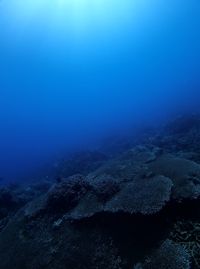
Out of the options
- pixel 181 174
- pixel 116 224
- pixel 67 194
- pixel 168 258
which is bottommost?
pixel 168 258

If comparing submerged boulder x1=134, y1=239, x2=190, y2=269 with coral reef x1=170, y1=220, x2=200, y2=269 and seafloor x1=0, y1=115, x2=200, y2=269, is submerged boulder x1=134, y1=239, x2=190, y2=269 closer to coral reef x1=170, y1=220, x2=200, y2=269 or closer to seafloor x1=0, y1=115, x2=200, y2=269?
seafloor x1=0, y1=115, x2=200, y2=269

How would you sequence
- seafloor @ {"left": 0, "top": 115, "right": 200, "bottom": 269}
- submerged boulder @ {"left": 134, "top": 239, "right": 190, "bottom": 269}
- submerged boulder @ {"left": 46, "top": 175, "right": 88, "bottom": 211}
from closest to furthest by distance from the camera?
submerged boulder @ {"left": 134, "top": 239, "right": 190, "bottom": 269}
seafloor @ {"left": 0, "top": 115, "right": 200, "bottom": 269}
submerged boulder @ {"left": 46, "top": 175, "right": 88, "bottom": 211}

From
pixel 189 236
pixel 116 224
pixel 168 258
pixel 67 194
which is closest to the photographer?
pixel 168 258

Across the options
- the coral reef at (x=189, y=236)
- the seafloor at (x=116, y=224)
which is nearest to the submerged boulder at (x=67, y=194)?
the seafloor at (x=116, y=224)

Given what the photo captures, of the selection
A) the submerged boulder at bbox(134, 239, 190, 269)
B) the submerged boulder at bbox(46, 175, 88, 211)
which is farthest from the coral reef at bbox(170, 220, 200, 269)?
the submerged boulder at bbox(46, 175, 88, 211)

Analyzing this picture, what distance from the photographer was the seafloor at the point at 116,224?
5688 mm

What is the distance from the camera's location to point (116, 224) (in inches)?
256

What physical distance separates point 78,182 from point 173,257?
379cm

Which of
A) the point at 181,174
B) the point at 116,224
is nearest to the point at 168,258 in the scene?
the point at 116,224

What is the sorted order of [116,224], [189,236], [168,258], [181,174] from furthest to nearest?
[181,174]
[116,224]
[189,236]
[168,258]

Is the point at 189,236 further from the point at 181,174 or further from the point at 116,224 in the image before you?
the point at 181,174

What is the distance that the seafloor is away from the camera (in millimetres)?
5688

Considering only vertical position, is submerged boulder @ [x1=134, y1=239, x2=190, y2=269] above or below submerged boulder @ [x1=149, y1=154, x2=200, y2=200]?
below

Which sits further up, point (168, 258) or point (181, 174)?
point (181, 174)
